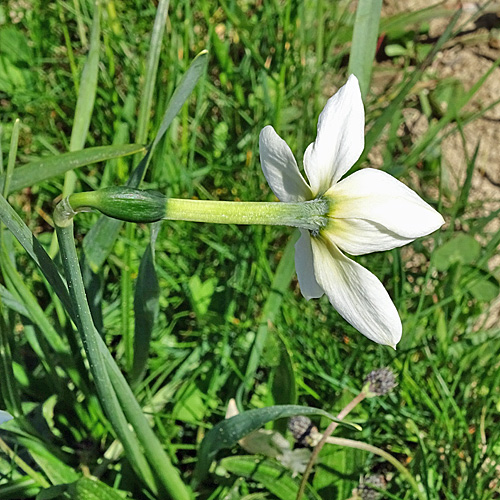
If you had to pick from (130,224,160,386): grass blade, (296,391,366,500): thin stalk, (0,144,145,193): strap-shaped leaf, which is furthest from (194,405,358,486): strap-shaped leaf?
(0,144,145,193): strap-shaped leaf

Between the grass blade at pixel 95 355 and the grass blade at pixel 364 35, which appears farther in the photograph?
the grass blade at pixel 364 35

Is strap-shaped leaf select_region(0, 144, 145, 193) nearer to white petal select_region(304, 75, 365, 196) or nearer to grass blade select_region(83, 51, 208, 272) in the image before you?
grass blade select_region(83, 51, 208, 272)

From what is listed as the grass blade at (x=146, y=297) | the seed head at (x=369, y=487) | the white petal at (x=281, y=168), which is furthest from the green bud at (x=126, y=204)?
the seed head at (x=369, y=487)

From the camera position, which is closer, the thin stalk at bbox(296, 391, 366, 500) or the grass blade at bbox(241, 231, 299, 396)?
the thin stalk at bbox(296, 391, 366, 500)

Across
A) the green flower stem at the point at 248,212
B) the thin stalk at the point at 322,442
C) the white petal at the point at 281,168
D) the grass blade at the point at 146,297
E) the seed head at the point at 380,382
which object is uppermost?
the white petal at the point at 281,168

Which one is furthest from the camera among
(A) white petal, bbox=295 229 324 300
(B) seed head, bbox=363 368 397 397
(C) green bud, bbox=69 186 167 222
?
(B) seed head, bbox=363 368 397 397

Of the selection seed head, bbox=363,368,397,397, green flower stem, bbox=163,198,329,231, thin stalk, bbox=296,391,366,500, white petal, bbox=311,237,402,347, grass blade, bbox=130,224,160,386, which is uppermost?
green flower stem, bbox=163,198,329,231

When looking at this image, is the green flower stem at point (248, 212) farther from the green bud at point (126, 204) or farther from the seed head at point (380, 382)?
the seed head at point (380, 382)

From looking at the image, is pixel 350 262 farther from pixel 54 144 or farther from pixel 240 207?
pixel 54 144

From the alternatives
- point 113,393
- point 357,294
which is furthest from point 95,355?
point 357,294
